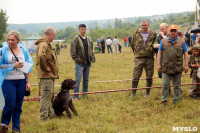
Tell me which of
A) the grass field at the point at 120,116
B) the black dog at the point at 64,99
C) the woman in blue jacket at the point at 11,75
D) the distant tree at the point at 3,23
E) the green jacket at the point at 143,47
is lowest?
the grass field at the point at 120,116

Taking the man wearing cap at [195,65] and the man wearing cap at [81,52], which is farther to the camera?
the man wearing cap at [81,52]

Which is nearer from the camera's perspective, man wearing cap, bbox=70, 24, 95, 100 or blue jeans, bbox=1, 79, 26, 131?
blue jeans, bbox=1, 79, 26, 131

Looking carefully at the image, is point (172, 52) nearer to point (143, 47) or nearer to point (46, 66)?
point (143, 47)

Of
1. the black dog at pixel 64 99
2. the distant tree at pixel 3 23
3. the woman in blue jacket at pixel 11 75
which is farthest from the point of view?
the distant tree at pixel 3 23

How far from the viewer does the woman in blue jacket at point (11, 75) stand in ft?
13.8

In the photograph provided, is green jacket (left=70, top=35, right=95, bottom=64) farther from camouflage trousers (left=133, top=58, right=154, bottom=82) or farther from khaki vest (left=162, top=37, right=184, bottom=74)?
khaki vest (left=162, top=37, right=184, bottom=74)

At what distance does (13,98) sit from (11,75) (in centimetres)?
45

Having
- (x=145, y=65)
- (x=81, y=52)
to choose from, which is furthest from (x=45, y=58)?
(x=145, y=65)

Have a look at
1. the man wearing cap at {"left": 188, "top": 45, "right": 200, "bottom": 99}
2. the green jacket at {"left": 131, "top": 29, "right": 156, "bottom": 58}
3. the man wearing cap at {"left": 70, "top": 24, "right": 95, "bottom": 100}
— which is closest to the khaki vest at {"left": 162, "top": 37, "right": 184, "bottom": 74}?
the man wearing cap at {"left": 188, "top": 45, "right": 200, "bottom": 99}

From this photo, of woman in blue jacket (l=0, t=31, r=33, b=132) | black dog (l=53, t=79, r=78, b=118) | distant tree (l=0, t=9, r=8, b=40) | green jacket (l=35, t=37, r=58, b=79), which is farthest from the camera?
distant tree (l=0, t=9, r=8, b=40)

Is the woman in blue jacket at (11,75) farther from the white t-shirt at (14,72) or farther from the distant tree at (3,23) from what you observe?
the distant tree at (3,23)

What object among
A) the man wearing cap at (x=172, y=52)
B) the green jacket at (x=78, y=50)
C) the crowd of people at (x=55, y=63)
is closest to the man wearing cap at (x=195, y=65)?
the crowd of people at (x=55, y=63)

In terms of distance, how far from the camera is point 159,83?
9.08m

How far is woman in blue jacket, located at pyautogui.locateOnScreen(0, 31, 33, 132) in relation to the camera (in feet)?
13.8
